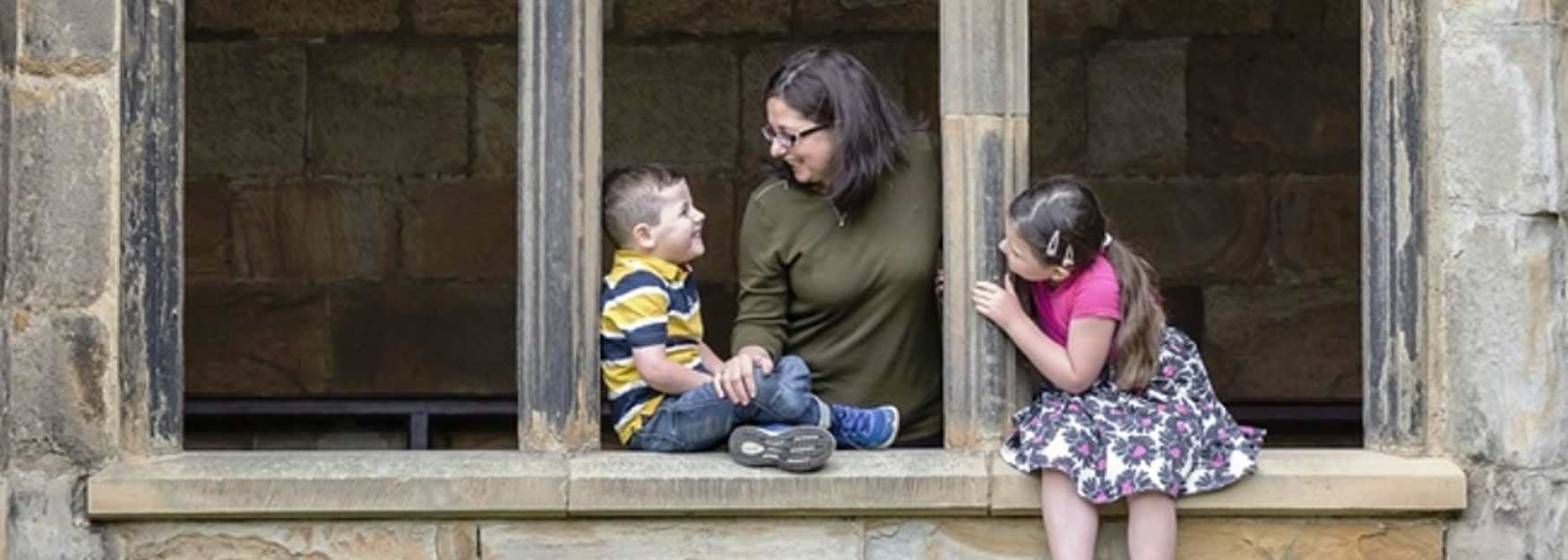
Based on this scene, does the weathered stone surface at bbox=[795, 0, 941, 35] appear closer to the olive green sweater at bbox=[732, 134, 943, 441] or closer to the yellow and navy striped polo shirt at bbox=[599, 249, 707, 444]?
the olive green sweater at bbox=[732, 134, 943, 441]

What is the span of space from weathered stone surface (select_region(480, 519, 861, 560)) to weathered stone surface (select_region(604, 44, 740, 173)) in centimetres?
291

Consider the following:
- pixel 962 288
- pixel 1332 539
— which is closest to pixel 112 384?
pixel 962 288

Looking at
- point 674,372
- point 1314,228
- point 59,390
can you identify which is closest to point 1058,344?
point 674,372

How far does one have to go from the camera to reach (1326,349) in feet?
28.7

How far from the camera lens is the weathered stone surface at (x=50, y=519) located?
5.85 metres

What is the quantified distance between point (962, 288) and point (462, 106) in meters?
3.11

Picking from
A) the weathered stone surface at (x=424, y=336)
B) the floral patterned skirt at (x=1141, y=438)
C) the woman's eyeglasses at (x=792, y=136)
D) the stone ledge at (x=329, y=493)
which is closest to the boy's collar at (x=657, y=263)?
the woman's eyeglasses at (x=792, y=136)

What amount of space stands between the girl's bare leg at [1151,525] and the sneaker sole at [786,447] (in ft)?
1.75

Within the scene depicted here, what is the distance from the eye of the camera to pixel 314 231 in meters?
8.75

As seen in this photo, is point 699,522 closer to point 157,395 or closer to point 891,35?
point 157,395

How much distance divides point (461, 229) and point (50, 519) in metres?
2.96

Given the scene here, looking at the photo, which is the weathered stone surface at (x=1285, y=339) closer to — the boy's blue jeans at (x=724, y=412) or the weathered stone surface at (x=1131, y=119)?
the weathered stone surface at (x=1131, y=119)

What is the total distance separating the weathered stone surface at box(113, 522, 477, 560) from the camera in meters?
5.86

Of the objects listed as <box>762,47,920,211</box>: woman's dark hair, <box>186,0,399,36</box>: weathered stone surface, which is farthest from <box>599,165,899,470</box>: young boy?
<box>186,0,399,36</box>: weathered stone surface
